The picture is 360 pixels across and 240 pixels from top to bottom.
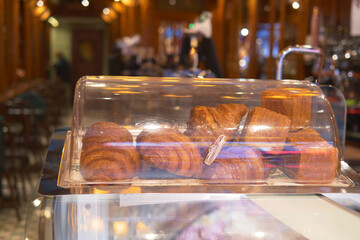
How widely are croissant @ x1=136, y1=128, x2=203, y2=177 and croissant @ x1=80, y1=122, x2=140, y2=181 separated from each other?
3 cm

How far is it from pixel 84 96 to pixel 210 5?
10.1m

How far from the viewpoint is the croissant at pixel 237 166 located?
105 cm

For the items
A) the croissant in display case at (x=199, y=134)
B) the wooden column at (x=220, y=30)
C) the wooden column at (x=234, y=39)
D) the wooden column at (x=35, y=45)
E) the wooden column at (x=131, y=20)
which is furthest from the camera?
the wooden column at (x=131, y=20)

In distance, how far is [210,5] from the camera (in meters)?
10.9

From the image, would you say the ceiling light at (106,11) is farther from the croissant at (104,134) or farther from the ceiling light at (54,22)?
the croissant at (104,134)

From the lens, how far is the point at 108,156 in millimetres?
1032

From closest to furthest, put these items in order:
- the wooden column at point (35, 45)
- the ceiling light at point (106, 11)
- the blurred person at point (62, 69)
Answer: the wooden column at point (35, 45) < the blurred person at point (62, 69) < the ceiling light at point (106, 11)

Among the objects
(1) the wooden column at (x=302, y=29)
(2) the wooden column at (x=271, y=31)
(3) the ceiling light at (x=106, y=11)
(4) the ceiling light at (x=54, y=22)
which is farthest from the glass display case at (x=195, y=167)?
(4) the ceiling light at (x=54, y=22)

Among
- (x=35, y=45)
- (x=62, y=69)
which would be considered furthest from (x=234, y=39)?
(x=62, y=69)

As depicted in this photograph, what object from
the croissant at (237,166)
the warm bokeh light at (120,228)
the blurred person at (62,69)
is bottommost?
the blurred person at (62,69)

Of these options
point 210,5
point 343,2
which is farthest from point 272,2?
point 210,5

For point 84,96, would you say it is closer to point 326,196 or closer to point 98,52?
point 326,196

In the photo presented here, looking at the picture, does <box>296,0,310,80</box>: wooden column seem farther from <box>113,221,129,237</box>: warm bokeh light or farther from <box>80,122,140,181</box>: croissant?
<box>113,221,129,237</box>: warm bokeh light

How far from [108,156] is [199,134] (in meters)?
0.23
